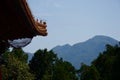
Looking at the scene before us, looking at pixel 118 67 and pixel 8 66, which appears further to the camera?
pixel 118 67

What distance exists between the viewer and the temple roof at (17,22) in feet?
26.4

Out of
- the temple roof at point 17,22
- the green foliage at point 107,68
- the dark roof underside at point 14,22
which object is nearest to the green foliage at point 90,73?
the green foliage at point 107,68

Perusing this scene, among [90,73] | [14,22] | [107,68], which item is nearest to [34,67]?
[90,73]

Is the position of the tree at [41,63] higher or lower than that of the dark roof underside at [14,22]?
higher

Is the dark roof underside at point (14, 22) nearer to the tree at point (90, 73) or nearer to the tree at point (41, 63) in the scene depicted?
the tree at point (90, 73)

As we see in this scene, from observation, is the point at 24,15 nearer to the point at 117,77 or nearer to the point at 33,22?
the point at 33,22

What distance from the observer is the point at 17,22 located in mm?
8797

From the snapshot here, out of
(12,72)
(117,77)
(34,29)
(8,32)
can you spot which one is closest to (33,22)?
(34,29)

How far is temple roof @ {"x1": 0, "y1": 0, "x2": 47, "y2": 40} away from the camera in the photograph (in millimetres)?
8039

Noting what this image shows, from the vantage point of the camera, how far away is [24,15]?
27.3ft

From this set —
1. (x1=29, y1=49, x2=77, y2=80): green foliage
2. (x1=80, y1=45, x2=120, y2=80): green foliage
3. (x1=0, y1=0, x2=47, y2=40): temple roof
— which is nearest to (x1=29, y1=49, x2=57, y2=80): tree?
(x1=29, y1=49, x2=77, y2=80): green foliage

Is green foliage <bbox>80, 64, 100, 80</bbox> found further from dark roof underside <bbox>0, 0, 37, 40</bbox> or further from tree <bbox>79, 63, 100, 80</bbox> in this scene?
dark roof underside <bbox>0, 0, 37, 40</bbox>

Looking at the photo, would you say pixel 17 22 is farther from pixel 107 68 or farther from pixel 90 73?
pixel 90 73

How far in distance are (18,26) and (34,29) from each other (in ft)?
1.27
